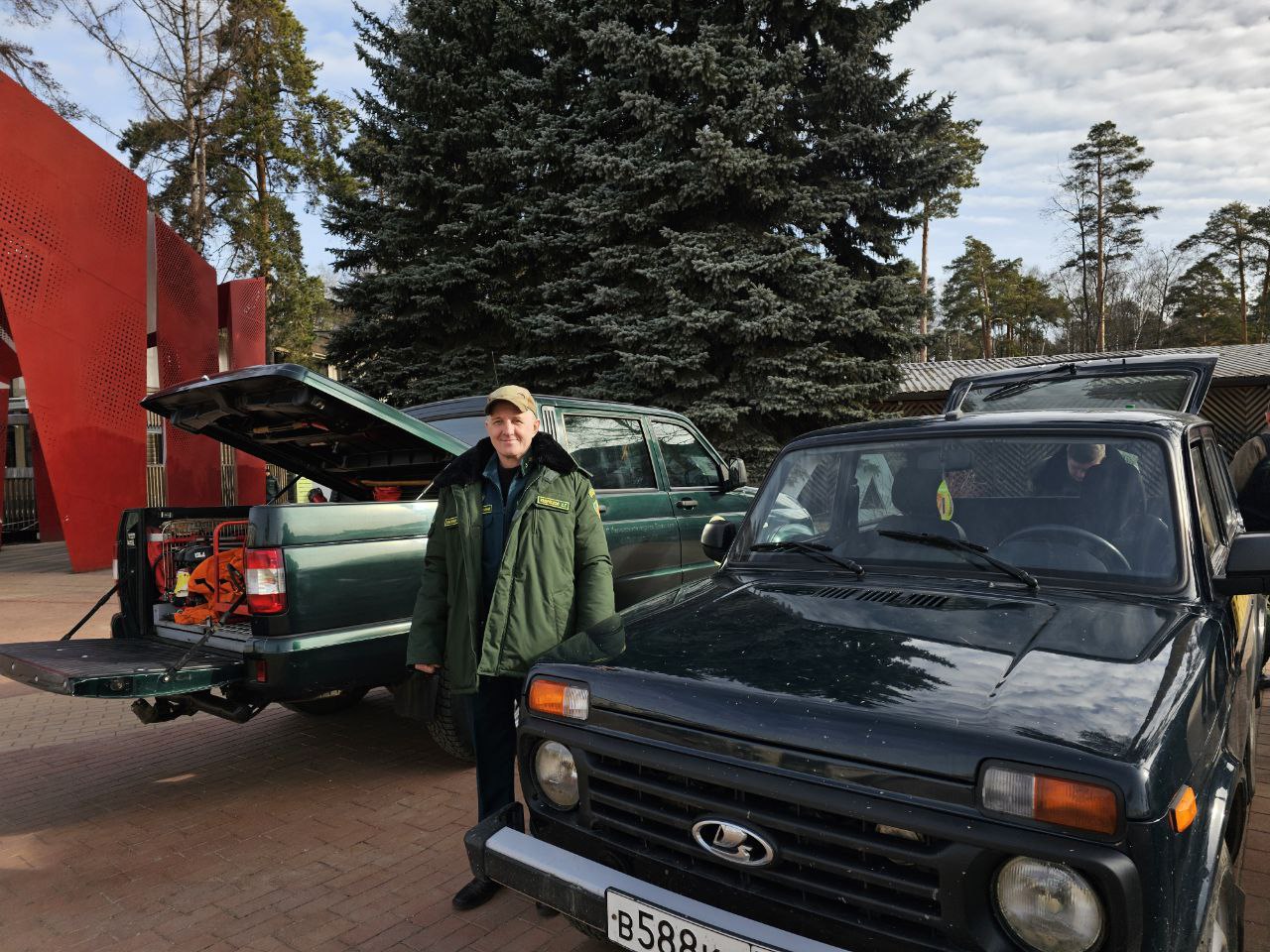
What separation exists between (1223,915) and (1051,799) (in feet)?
2.26

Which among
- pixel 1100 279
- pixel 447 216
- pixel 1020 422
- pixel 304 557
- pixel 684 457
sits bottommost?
pixel 304 557

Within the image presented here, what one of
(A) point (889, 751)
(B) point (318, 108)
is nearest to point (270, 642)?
(A) point (889, 751)

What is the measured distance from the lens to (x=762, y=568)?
10.0ft

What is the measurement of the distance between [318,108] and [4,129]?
54.5 ft

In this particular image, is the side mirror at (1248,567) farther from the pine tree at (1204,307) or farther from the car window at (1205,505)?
the pine tree at (1204,307)

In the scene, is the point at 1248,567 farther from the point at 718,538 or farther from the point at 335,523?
the point at 335,523

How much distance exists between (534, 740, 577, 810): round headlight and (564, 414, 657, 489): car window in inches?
123

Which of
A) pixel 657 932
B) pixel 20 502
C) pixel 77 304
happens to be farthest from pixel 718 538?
pixel 20 502

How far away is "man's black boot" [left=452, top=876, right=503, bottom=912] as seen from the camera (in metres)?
3.22

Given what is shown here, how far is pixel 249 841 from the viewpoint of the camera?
3885 mm

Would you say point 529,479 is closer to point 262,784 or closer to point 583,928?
point 583,928

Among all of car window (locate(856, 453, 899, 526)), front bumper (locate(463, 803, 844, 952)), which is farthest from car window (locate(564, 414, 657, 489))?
front bumper (locate(463, 803, 844, 952))

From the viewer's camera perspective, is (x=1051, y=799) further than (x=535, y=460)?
No

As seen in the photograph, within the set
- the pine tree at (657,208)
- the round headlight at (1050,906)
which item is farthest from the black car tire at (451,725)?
the pine tree at (657,208)
